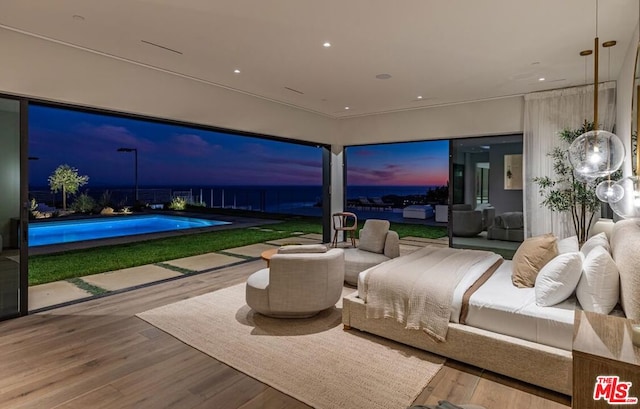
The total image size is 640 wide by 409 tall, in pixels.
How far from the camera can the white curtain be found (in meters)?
5.47

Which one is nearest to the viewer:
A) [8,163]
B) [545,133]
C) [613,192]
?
[613,192]

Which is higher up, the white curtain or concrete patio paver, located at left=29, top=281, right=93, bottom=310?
the white curtain

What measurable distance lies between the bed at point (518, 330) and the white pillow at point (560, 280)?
0.07 meters

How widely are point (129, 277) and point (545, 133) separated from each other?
6917 millimetres

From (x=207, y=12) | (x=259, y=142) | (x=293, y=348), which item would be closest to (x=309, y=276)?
(x=293, y=348)

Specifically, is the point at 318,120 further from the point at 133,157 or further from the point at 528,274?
the point at 133,157

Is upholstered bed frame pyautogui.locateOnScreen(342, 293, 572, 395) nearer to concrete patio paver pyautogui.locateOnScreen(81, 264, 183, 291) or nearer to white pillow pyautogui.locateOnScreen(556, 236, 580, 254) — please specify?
white pillow pyautogui.locateOnScreen(556, 236, 580, 254)

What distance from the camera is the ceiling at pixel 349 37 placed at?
309cm

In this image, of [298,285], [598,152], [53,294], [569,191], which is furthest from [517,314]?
[53,294]

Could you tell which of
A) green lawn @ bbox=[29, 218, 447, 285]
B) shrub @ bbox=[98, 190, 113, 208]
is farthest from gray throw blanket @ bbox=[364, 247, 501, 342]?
shrub @ bbox=[98, 190, 113, 208]

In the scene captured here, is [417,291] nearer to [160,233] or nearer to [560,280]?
→ [560,280]

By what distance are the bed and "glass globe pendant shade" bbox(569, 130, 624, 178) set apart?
48cm

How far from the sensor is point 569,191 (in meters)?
5.35

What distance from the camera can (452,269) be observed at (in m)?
3.33
